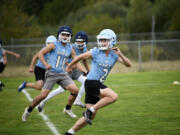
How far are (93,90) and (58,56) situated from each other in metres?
2.15

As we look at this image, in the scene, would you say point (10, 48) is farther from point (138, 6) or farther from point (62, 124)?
point (138, 6)

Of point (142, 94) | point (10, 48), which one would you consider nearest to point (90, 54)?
point (142, 94)

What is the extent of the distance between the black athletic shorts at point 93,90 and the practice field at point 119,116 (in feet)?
2.72

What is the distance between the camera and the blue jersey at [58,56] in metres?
8.38

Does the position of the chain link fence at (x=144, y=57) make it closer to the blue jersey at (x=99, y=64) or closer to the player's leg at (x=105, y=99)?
the blue jersey at (x=99, y=64)

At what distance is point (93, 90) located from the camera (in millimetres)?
6496

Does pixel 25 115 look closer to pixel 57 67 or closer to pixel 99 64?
pixel 57 67

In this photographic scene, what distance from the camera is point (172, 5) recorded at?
3531 centimetres

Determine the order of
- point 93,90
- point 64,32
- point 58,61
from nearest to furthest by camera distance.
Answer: point 93,90 → point 64,32 → point 58,61

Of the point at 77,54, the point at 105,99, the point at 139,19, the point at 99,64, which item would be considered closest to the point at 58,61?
the point at 77,54

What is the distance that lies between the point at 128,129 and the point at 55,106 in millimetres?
3677

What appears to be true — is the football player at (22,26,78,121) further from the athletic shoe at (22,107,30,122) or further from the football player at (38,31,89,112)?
the football player at (38,31,89,112)

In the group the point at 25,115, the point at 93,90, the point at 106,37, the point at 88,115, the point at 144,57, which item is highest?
the point at 106,37

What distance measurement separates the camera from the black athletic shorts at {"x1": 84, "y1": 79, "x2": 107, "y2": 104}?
6.48m
